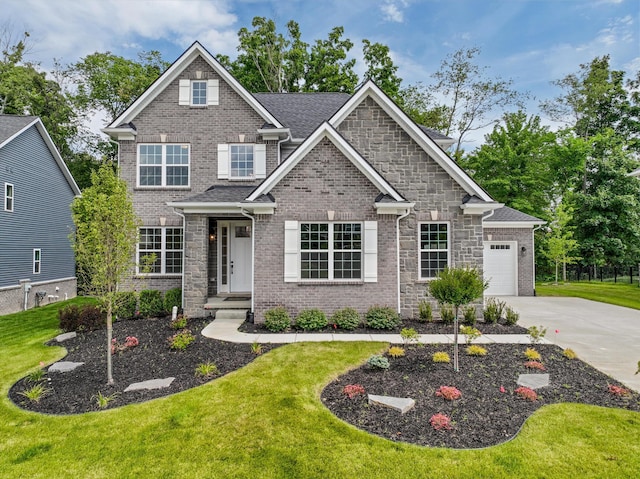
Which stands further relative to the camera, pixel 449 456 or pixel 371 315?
pixel 371 315

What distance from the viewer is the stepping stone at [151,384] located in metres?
5.88

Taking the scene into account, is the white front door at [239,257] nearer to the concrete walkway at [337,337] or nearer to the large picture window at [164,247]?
the large picture window at [164,247]

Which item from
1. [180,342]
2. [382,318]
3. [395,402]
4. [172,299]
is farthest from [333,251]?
[172,299]

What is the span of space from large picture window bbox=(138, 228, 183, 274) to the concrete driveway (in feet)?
40.6

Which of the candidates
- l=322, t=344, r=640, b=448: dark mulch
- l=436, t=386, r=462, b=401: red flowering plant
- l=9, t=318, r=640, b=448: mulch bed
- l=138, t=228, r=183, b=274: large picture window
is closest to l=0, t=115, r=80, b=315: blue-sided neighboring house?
l=138, t=228, r=183, b=274: large picture window

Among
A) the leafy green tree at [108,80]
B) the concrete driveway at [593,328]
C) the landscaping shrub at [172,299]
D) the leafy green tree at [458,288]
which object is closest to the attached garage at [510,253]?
the concrete driveway at [593,328]

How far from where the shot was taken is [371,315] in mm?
9680

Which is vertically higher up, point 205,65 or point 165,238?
point 205,65

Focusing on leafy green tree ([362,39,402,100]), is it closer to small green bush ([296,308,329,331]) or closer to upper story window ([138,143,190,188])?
upper story window ([138,143,190,188])

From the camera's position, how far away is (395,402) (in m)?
5.16

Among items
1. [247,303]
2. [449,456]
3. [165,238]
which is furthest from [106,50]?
[449,456]

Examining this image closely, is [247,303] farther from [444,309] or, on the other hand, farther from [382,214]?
[444,309]

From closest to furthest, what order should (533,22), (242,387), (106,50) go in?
(242,387), (533,22), (106,50)

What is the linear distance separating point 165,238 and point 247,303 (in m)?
4.57
